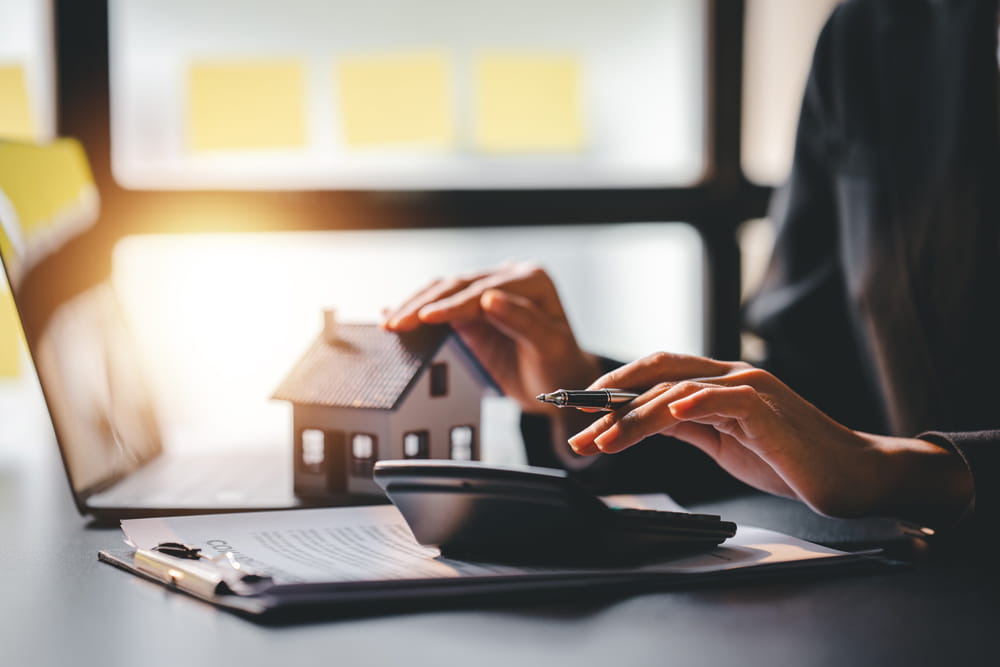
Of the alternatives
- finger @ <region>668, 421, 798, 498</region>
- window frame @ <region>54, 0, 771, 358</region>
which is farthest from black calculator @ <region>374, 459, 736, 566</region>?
window frame @ <region>54, 0, 771, 358</region>

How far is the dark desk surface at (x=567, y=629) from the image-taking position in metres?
0.51

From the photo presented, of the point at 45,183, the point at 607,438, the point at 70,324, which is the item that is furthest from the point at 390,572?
the point at 45,183

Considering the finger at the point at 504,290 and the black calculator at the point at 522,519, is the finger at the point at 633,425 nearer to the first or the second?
the black calculator at the point at 522,519

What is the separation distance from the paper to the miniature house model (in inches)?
3.7

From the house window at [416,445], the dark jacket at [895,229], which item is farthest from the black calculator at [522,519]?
the dark jacket at [895,229]

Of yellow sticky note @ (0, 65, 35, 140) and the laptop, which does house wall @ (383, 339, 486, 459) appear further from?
yellow sticky note @ (0, 65, 35, 140)

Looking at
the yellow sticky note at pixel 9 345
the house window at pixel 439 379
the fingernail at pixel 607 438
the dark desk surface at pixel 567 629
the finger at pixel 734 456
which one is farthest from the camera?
the yellow sticky note at pixel 9 345

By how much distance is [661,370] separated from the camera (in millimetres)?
741

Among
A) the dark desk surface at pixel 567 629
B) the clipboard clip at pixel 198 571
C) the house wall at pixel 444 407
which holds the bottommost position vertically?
the dark desk surface at pixel 567 629

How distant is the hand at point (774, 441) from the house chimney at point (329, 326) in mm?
320

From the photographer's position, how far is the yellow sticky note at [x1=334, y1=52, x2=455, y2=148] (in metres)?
1.54

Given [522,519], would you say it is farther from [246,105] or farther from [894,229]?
[246,105]

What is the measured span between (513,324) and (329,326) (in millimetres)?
193

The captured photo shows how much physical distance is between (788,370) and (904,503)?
51 centimetres
